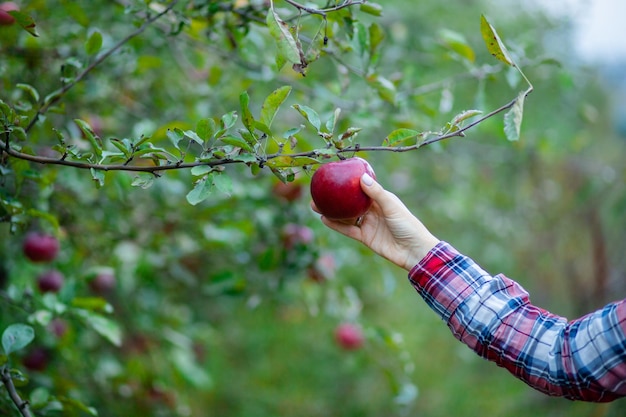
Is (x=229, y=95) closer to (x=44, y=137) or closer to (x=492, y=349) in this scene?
(x=44, y=137)

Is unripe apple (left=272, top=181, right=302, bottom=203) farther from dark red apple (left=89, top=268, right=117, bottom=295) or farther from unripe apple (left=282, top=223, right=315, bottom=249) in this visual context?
dark red apple (left=89, top=268, right=117, bottom=295)

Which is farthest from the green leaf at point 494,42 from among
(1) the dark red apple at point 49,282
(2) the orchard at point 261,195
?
(1) the dark red apple at point 49,282

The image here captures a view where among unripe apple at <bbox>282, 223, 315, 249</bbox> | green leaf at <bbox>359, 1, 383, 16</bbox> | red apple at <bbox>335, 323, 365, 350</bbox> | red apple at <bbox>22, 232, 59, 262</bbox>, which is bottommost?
red apple at <bbox>335, 323, 365, 350</bbox>

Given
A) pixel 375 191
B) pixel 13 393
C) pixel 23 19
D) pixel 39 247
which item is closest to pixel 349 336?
pixel 39 247

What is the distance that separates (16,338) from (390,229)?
0.86 metres

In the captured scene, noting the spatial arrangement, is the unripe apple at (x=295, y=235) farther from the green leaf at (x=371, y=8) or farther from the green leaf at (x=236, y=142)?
the green leaf at (x=236, y=142)

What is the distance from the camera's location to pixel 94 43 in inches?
58.8

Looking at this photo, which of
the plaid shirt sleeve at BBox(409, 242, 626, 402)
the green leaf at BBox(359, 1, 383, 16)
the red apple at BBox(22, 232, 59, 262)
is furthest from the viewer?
the red apple at BBox(22, 232, 59, 262)

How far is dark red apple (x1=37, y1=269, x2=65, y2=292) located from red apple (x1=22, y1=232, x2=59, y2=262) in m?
0.18

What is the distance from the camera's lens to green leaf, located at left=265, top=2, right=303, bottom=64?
1184 mm

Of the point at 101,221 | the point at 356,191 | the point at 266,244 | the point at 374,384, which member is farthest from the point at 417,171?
the point at 356,191

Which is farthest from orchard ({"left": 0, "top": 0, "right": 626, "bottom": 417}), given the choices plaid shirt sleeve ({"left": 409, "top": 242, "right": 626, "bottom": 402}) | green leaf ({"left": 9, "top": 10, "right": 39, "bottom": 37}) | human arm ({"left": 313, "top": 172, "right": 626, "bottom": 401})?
plaid shirt sleeve ({"left": 409, "top": 242, "right": 626, "bottom": 402})

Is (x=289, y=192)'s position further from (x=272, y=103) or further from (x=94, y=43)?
(x=272, y=103)

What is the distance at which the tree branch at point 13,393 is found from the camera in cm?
121
